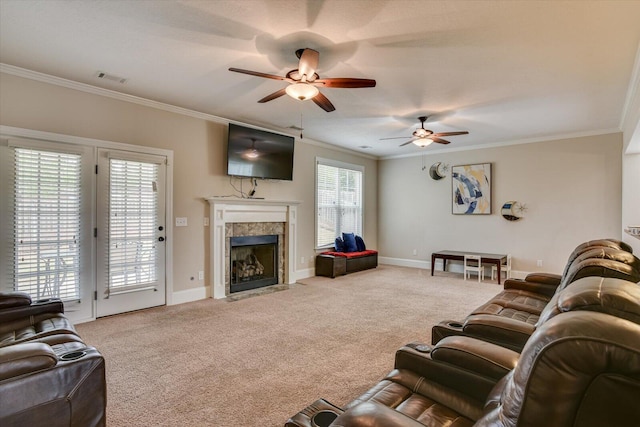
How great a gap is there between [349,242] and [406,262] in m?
1.75

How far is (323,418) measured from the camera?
4.63 feet

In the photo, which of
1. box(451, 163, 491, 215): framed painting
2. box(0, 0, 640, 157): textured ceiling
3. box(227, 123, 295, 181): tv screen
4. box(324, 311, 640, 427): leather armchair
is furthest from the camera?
box(451, 163, 491, 215): framed painting

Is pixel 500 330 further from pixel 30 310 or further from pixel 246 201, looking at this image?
pixel 246 201

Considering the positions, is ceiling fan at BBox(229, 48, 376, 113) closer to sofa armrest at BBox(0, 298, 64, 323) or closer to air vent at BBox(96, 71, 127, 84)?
air vent at BBox(96, 71, 127, 84)

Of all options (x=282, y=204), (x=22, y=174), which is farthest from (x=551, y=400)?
(x=282, y=204)

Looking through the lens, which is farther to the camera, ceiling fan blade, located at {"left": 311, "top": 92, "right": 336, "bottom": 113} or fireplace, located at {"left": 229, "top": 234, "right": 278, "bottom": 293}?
fireplace, located at {"left": 229, "top": 234, "right": 278, "bottom": 293}

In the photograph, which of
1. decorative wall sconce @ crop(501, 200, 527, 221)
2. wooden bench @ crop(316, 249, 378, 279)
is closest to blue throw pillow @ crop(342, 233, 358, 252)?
wooden bench @ crop(316, 249, 378, 279)

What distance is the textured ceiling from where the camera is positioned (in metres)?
2.50

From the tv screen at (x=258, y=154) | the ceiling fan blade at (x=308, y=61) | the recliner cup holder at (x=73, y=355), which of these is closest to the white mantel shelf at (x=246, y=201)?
the tv screen at (x=258, y=154)

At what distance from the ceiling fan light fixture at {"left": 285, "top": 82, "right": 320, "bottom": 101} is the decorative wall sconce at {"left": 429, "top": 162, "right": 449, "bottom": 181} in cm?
530

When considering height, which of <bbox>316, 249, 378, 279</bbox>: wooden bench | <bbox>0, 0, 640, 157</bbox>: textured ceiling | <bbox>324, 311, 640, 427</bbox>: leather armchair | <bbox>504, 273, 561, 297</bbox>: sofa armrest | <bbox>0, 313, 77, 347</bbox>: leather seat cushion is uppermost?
<bbox>0, 0, 640, 157</bbox>: textured ceiling

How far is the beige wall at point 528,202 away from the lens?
19.5ft

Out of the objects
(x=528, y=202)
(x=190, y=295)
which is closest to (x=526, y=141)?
(x=528, y=202)

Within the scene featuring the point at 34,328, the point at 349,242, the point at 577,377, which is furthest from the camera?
the point at 349,242
